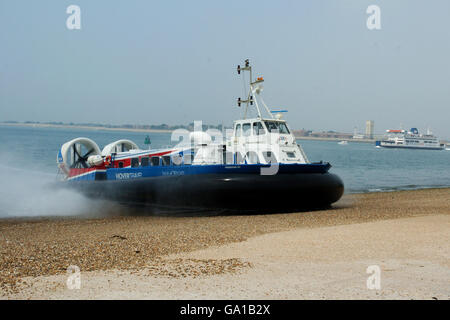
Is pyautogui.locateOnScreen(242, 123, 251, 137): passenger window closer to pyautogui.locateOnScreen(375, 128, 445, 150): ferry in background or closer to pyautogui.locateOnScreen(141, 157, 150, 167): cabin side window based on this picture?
pyautogui.locateOnScreen(141, 157, 150, 167): cabin side window

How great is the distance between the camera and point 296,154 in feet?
Answer: 30.2

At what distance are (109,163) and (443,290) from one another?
9.32 m

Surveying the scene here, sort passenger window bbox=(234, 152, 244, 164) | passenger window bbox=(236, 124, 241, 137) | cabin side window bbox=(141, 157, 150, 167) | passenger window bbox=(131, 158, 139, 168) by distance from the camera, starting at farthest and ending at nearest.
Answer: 1. passenger window bbox=(131, 158, 139, 168)
2. cabin side window bbox=(141, 157, 150, 167)
3. passenger window bbox=(236, 124, 241, 137)
4. passenger window bbox=(234, 152, 244, 164)

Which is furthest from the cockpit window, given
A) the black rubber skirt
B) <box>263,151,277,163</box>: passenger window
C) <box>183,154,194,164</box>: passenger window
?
<box>183,154,194,164</box>: passenger window

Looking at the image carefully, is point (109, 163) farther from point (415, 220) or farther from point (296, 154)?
point (415, 220)

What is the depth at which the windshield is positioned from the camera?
30.8ft

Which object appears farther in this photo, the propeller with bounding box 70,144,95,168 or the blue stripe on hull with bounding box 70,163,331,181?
the propeller with bounding box 70,144,95,168

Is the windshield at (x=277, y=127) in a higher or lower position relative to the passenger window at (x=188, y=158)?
higher

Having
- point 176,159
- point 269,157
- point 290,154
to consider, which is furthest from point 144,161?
point 290,154

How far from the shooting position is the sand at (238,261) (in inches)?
129

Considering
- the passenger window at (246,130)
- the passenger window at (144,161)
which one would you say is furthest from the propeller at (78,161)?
the passenger window at (246,130)

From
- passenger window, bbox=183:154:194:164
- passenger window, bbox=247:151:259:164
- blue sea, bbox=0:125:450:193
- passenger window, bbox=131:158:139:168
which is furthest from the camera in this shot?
blue sea, bbox=0:125:450:193

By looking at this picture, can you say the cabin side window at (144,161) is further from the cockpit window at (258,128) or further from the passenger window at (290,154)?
the passenger window at (290,154)

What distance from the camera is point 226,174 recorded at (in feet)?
27.7
